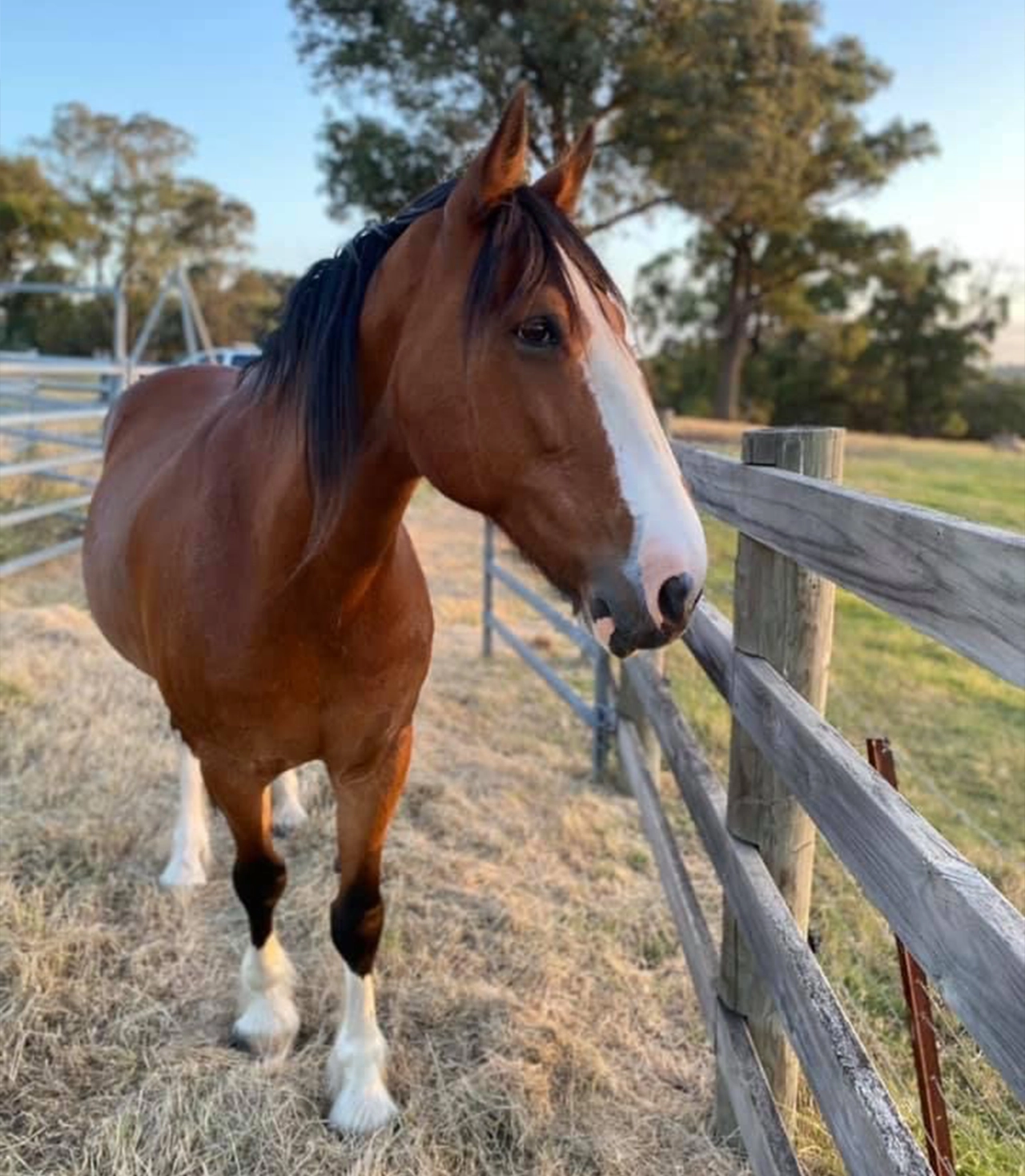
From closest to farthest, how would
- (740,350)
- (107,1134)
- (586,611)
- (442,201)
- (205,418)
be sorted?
(586,611), (442,201), (107,1134), (205,418), (740,350)

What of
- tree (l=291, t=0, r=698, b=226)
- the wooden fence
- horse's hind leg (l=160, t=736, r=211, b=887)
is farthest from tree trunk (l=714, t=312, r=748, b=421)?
the wooden fence

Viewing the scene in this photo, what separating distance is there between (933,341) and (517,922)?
34.6 metres

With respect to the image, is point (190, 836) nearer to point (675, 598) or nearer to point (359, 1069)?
point (359, 1069)

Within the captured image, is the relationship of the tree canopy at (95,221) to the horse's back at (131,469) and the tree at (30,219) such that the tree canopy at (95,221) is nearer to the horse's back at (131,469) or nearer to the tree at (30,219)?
the tree at (30,219)

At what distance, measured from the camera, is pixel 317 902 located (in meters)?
3.10

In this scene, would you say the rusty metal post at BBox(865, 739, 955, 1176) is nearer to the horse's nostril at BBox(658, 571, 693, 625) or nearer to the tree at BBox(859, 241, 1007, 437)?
the horse's nostril at BBox(658, 571, 693, 625)

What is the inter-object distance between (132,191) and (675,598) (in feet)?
144

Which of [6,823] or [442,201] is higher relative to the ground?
[442,201]

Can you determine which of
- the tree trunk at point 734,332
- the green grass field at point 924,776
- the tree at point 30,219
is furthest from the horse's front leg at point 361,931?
the tree at point 30,219

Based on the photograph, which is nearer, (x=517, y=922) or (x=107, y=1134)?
(x=107, y=1134)

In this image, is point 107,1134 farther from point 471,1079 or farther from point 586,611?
point 586,611

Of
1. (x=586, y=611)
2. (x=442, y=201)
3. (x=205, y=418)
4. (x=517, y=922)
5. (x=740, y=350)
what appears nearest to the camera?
(x=586, y=611)

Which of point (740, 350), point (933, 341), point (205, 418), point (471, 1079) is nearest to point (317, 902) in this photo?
point (471, 1079)

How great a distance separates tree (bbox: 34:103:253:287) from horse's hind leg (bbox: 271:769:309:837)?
39277mm
